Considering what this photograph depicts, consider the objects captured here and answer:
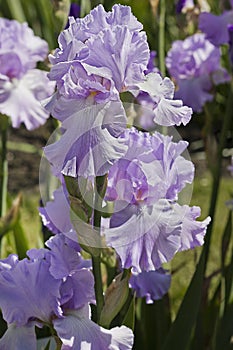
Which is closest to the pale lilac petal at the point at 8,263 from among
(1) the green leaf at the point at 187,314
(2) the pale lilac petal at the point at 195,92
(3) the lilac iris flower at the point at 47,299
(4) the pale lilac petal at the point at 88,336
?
(3) the lilac iris flower at the point at 47,299

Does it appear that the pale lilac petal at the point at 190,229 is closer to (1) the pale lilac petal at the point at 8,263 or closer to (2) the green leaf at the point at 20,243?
(1) the pale lilac petal at the point at 8,263

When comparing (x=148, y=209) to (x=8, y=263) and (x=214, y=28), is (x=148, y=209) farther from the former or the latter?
(x=214, y=28)

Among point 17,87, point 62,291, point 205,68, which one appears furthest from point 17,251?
point 205,68

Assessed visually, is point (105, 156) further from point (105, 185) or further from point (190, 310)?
point (190, 310)

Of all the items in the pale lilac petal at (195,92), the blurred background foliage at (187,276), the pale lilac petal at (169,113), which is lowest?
the blurred background foliage at (187,276)

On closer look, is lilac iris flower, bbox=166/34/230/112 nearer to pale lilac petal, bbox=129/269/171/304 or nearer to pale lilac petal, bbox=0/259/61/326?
pale lilac petal, bbox=129/269/171/304

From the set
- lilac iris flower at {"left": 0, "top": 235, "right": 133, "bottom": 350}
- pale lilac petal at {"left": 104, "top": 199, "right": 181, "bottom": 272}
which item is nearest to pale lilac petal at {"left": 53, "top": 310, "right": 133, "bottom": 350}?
lilac iris flower at {"left": 0, "top": 235, "right": 133, "bottom": 350}

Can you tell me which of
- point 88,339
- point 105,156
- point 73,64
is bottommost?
point 88,339
